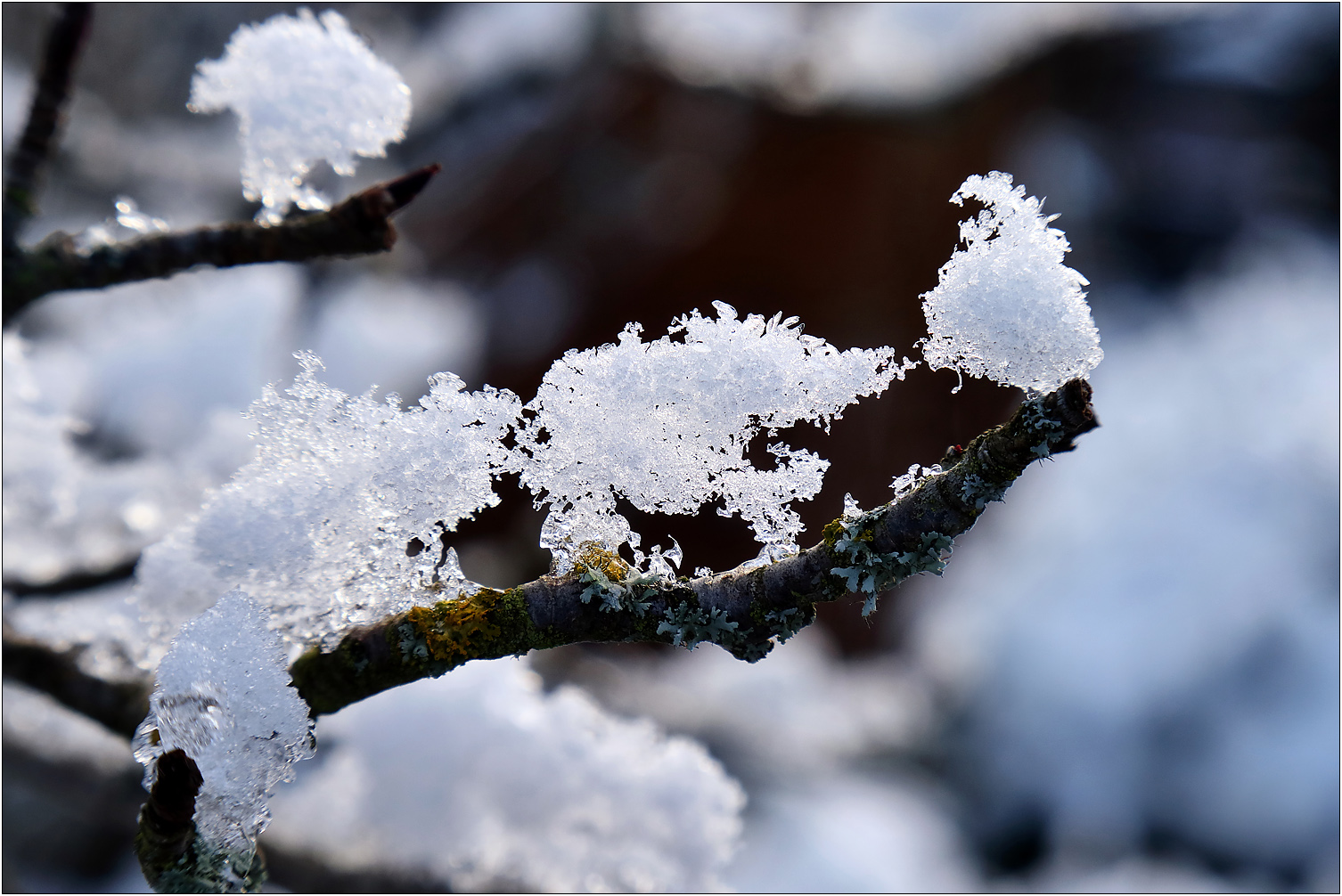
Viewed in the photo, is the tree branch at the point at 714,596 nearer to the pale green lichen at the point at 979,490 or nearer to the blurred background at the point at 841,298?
the pale green lichen at the point at 979,490

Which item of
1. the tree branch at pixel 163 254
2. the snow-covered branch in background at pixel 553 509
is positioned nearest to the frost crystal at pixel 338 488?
the snow-covered branch in background at pixel 553 509

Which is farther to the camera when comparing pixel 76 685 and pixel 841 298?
pixel 841 298

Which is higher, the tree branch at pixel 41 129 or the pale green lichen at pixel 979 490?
the tree branch at pixel 41 129

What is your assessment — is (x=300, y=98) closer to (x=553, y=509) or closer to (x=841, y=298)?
(x=553, y=509)

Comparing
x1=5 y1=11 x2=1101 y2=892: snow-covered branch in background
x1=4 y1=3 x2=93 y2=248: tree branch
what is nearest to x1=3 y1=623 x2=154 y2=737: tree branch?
x1=5 y1=11 x2=1101 y2=892: snow-covered branch in background

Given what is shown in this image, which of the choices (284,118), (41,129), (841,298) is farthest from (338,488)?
(841,298)

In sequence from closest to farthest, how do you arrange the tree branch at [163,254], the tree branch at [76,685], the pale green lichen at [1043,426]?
the pale green lichen at [1043,426]
the tree branch at [163,254]
the tree branch at [76,685]
